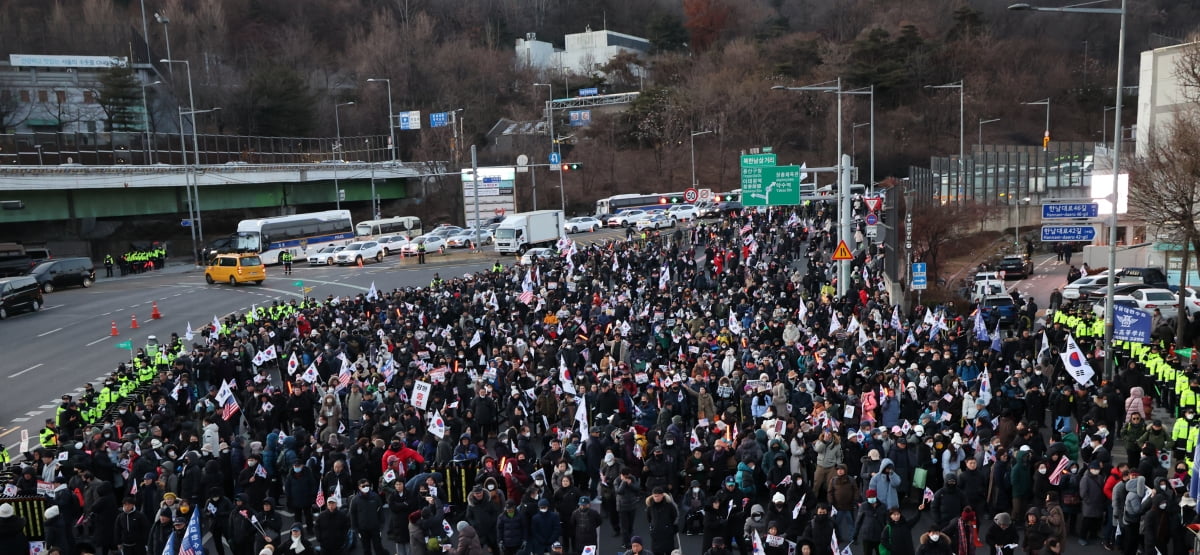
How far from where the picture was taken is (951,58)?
8756 cm

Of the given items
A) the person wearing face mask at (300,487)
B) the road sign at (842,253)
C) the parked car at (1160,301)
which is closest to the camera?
the person wearing face mask at (300,487)

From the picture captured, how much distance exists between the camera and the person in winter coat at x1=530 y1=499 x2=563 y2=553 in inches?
430

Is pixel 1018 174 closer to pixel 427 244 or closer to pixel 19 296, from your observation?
pixel 427 244

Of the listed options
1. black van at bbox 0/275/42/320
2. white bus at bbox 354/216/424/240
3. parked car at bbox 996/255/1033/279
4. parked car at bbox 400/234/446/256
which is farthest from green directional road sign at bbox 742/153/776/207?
white bus at bbox 354/216/424/240

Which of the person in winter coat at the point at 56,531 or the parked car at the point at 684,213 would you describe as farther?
the parked car at the point at 684,213

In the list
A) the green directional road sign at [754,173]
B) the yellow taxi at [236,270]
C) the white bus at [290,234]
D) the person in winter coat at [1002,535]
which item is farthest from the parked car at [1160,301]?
the white bus at [290,234]

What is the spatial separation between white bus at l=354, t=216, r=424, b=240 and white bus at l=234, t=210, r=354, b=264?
2.29 m

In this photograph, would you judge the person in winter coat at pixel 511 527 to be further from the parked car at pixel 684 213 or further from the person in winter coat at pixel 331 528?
the parked car at pixel 684 213

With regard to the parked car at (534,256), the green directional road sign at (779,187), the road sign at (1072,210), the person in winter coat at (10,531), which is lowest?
the person in winter coat at (10,531)

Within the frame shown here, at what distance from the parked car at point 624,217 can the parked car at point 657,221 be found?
2.35 ft

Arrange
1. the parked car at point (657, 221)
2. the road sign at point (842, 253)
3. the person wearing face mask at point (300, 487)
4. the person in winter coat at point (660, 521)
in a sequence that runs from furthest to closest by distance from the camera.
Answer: the parked car at point (657, 221)
the road sign at point (842, 253)
the person wearing face mask at point (300, 487)
the person in winter coat at point (660, 521)

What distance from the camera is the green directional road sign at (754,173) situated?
2945cm

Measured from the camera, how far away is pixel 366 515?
1130cm

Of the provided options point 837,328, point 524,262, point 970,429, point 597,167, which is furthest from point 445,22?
point 970,429
